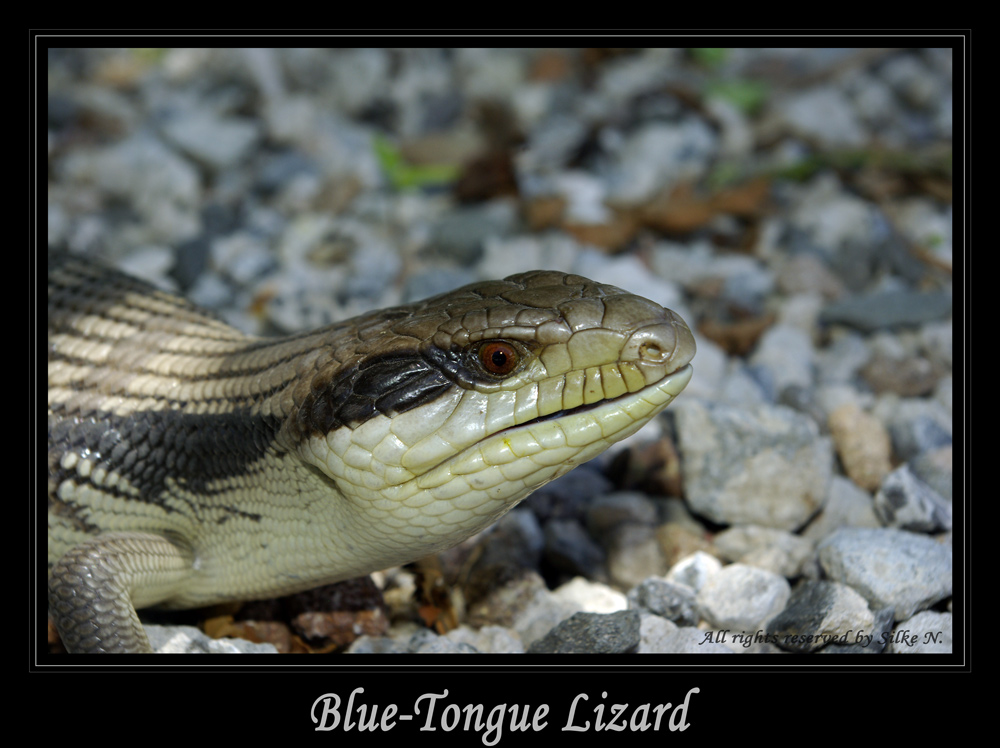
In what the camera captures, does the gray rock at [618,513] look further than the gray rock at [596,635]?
Yes

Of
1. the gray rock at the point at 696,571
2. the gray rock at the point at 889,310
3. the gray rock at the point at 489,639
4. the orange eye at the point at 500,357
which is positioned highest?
the gray rock at the point at 889,310

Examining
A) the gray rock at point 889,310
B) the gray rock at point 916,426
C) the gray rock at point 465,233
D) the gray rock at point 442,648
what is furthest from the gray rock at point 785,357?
the gray rock at point 442,648

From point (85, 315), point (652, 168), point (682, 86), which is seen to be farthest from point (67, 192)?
point (682, 86)

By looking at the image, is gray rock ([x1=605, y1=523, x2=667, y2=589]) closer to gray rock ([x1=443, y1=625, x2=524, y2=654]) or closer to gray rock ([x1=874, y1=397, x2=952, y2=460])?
gray rock ([x1=443, y1=625, x2=524, y2=654])

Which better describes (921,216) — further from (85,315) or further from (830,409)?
(85,315)

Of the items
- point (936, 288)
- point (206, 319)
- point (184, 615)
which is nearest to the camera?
point (184, 615)

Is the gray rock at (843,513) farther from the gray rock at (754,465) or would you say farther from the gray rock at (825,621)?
the gray rock at (825,621)

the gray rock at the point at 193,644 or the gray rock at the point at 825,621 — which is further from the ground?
the gray rock at the point at 193,644
